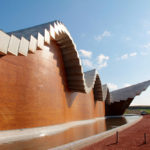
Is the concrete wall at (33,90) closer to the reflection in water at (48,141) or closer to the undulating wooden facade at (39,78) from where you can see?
the undulating wooden facade at (39,78)

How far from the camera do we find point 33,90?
35.4 ft

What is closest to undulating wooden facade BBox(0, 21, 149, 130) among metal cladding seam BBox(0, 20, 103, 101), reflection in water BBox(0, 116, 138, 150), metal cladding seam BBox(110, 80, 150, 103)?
metal cladding seam BBox(0, 20, 103, 101)

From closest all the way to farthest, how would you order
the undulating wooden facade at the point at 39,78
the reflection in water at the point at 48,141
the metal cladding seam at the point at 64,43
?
the reflection in water at the point at 48,141, the undulating wooden facade at the point at 39,78, the metal cladding seam at the point at 64,43

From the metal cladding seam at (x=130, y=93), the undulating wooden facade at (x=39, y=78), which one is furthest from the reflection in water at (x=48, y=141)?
the metal cladding seam at (x=130, y=93)

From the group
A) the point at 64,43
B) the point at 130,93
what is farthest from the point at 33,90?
the point at 130,93

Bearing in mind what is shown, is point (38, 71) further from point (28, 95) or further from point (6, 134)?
point (6, 134)

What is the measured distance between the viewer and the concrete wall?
29.5 ft

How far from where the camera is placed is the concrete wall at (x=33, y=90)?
900 centimetres

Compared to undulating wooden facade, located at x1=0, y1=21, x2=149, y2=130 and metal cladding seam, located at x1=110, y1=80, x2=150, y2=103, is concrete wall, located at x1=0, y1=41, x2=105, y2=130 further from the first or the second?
metal cladding seam, located at x1=110, y1=80, x2=150, y2=103

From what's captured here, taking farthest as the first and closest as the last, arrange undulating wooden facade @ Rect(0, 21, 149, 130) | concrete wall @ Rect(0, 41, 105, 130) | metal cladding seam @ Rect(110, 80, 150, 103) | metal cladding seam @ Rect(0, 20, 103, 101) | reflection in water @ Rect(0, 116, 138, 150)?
metal cladding seam @ Rect(110, 80, 150, 103), metal cladding seam @ Rect(0, 20, 103, 101), concrete wall @ Rect(0, 41, 105, 130), undulating wooden facade @ Rect(0, 21, 149, 130), reflection in water @ Rect(0, 116, 138, 150)

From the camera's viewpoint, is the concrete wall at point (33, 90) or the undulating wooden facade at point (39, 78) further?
the concrete wall at point (33, 90)

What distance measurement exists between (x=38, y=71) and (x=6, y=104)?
368 cm

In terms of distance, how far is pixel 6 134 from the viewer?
8438 millimetres

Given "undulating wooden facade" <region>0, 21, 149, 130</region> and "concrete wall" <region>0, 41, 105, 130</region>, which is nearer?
"undulating wooden facade" <region>0, 21, 149, 130</region>
